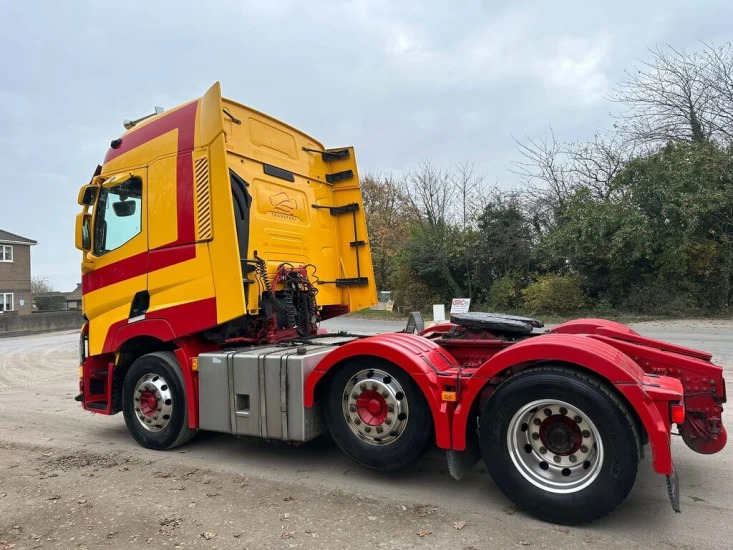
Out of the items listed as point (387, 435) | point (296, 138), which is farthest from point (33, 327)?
point (387, 435)

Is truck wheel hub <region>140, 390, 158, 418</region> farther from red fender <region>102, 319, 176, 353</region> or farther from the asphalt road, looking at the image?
red fender <region>102, 319, 176, 353</region>

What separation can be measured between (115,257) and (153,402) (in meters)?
1.60

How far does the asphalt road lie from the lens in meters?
3.47

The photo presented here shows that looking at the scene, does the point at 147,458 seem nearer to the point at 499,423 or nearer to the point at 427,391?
the point at 427,391

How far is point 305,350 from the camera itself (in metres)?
4.84

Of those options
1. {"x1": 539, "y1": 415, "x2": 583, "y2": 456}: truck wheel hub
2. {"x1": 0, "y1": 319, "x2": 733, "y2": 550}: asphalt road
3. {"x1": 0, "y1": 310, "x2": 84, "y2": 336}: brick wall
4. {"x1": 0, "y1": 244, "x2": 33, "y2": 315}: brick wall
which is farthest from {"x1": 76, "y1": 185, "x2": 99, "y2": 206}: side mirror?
{"x1": 0, "y1": 244, "x2": 33, "y2": 315}: brick wall

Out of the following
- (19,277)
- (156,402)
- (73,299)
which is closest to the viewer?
(156,402)

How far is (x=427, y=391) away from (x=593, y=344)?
121 centimetres

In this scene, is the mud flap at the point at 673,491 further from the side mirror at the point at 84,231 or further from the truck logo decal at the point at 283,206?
the side mirror at the point at 84,231

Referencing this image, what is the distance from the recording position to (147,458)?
5293mm

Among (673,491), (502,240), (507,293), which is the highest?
(502,240)

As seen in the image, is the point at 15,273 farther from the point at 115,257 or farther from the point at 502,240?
the point at 115,257

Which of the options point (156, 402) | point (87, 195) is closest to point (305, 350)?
point (156, 402)

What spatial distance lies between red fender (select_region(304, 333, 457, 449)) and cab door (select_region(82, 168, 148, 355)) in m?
2.28
